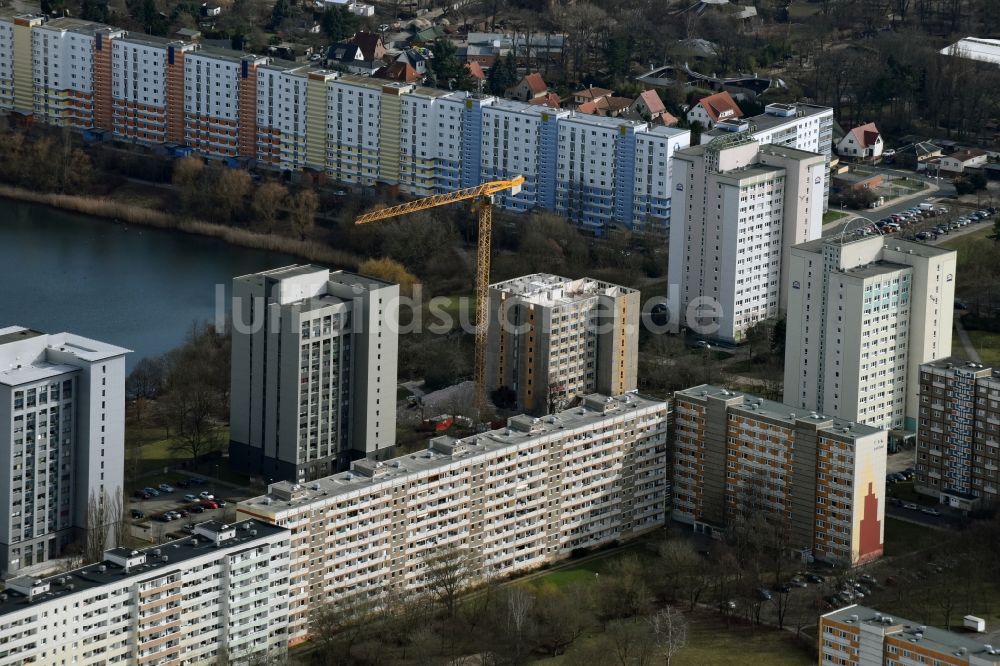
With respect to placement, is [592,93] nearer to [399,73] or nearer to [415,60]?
[399,73]

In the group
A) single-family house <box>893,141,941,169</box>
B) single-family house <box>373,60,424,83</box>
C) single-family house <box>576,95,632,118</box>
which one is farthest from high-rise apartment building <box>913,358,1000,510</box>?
single-family house <box>373,60,424,83</box>

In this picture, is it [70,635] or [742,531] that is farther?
[742,531]

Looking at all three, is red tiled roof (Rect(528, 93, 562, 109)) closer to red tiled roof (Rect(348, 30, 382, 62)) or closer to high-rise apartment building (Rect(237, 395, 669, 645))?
red tiled roof (Rect(348, 30, 382, 62))

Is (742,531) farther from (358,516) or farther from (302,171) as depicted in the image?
(302,171)

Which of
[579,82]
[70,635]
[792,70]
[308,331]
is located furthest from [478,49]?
[70,635]

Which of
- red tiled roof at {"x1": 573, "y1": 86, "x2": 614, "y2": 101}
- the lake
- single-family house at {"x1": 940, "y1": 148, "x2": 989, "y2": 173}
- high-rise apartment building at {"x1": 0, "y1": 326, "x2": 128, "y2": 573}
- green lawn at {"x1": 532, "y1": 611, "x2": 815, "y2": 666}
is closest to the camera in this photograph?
green lawn at {"x1": 532, "y1": 611, "x2": 815, "y2": 666}

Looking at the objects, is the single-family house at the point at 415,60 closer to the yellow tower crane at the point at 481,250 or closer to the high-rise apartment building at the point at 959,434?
the yellow tower crane at the point at 481,250
